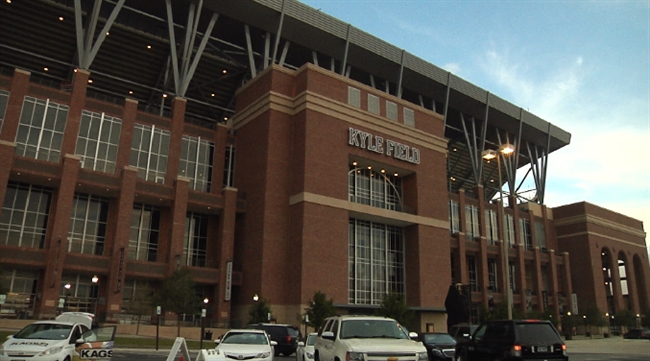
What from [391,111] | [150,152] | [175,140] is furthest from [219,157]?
[391,111]

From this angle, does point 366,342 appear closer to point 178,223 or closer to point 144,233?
point 178,223

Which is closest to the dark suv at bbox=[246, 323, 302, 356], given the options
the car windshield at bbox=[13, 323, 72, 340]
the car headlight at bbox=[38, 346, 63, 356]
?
the car windshield at bbox=[13, 323, 72, 340]

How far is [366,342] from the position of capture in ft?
38.2

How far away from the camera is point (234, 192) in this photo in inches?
1903

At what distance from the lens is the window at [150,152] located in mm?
47147

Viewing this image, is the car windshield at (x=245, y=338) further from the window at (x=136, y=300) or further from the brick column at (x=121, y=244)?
the window at (x=136, y=300)

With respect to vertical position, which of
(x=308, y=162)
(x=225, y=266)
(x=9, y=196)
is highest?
(x=308, y=162)

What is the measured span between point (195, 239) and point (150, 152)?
29.0ft

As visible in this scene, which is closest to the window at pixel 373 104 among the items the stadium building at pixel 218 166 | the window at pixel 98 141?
the stadium building at pixel 218 166

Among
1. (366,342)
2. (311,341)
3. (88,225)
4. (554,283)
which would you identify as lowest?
(311,341)

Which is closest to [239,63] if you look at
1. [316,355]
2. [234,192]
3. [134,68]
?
[134,68]

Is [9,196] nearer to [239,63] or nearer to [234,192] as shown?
[234,192]

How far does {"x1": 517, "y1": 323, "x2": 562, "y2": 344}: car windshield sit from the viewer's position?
544 inches

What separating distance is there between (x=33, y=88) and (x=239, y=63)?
837 inches
